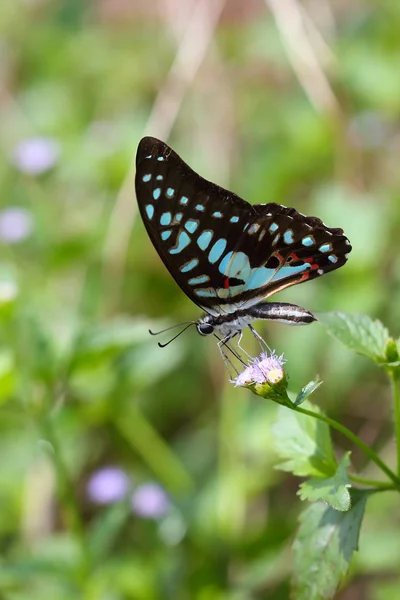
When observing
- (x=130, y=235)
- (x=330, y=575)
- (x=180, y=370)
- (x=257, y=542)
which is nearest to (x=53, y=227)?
(x=130, y=235)

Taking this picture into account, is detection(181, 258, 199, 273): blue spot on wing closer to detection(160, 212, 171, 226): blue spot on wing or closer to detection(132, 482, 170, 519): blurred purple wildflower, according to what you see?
detection(160, 212, 171, 226): blue spot on wing

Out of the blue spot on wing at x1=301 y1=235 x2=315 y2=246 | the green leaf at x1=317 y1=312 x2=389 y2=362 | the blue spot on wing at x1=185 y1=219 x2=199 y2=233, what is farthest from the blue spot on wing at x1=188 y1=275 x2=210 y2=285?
the green leaf at x1=317 y1=312 x2=389 y2=362

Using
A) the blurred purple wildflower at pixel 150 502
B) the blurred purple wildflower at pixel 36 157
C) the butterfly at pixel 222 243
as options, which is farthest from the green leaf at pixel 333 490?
the blurred purple wildflower at pixel 36 157

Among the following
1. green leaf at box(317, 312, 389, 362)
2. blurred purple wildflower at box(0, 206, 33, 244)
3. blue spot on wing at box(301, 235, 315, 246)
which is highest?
blurred purple wildflower at box(0, 206, 33, 244)

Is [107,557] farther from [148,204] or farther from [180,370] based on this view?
[148,204]

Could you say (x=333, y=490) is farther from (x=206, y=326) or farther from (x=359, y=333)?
(x=206, y=326)
